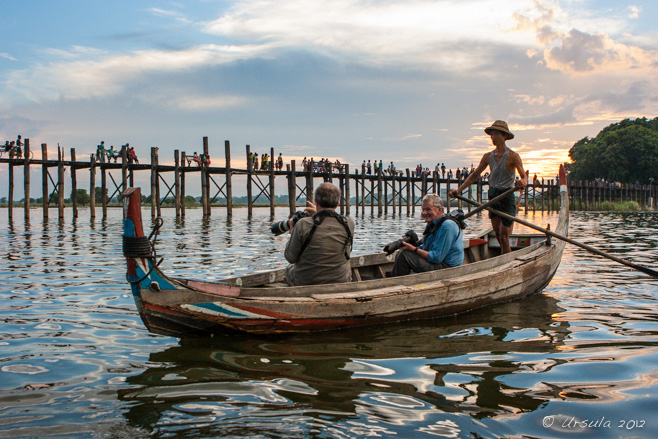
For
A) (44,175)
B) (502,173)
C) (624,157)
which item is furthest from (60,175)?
(624,157)

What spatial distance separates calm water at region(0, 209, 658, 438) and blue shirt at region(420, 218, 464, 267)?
678 millimetres

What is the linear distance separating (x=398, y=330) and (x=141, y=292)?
2.47m

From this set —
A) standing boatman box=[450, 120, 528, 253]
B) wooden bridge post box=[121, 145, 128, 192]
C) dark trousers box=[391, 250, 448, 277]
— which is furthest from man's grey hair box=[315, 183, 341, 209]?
wooden bridge post box=[121, 145, 128, 192]

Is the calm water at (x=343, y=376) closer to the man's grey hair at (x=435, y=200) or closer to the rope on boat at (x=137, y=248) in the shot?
the rope on boat at (x=137, y=248)

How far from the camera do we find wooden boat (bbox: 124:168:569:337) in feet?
13.8

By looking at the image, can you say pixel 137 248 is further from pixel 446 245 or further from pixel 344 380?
pixel 446 245

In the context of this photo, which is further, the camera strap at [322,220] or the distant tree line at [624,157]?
the distant tree line at [624,157]

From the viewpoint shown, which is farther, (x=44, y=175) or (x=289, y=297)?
(x=44, y=175)

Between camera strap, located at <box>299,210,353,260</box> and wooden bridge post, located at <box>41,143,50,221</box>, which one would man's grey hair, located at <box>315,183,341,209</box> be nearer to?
camera strap, located at <box>299,210,353,260</box>

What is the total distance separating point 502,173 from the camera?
23.9ft

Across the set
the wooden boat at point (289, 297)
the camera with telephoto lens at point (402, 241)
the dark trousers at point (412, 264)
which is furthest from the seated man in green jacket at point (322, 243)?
the dark trousers at point (412, 264)

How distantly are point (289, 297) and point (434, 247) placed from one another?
6.70ft

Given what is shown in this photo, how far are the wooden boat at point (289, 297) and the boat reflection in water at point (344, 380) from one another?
0.20m

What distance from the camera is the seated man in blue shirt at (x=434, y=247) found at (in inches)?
227
